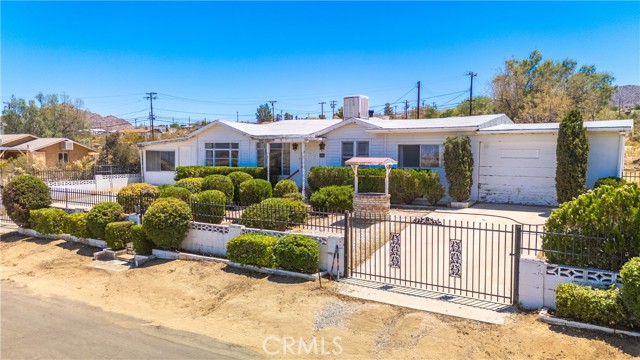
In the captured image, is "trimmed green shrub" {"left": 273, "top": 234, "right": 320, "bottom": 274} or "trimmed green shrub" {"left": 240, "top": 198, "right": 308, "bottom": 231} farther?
"trimmed green shrub" {"left": 240, "top": 198, "right": 308, "bottom": 231}

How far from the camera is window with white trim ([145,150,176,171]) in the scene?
2617 cm

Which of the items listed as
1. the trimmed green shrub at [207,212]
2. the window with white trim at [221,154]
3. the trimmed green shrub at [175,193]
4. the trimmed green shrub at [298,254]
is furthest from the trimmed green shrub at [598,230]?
the window with white trim at [221,154]

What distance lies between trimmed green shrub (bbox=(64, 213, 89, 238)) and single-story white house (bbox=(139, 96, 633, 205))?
9650 mm

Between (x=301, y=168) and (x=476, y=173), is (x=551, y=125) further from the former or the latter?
(x=301, y=168)

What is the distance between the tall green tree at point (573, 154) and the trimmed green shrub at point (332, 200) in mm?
7803

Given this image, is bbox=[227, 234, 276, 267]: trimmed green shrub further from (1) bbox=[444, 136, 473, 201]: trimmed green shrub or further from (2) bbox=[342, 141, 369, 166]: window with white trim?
(2) bbox=[342, 141, 369, 166]: window with white trim

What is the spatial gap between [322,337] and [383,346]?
1010 mm

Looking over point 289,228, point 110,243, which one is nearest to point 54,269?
point 110,243

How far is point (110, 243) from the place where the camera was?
488 inches

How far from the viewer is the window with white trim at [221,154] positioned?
23797 millimetres

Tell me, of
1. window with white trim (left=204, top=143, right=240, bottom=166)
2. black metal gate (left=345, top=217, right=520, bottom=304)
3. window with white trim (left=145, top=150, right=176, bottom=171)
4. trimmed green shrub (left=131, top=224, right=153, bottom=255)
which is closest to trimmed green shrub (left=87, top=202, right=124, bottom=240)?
trimmed green shrub (left=131, top=224, right=153, bottom=255)

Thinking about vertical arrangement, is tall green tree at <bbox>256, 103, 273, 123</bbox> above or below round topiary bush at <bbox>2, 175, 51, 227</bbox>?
above

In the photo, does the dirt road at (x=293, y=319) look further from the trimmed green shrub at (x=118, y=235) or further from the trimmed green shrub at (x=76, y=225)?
the trimmed green shrub at (x=76, y=225)

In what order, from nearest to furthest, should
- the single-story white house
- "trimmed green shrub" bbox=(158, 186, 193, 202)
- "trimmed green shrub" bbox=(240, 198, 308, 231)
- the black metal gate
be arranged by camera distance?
the black metal gate → "trimmed green shrub" bbox=(240, 198, 308, 231) → "trimmed green shrub" bbox=(158, 186, 193, 202) → the single-story white house
